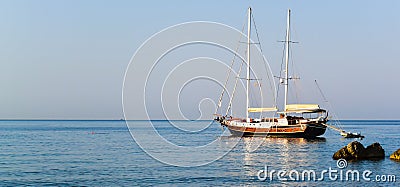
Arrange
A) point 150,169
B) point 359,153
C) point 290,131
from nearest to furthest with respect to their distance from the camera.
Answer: point 150,169, point 359,153, point 290,131

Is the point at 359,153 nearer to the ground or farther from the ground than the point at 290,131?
nearer to the ground

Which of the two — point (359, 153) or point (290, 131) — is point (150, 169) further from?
point (290, 131)

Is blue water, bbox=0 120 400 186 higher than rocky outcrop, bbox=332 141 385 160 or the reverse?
the reverse

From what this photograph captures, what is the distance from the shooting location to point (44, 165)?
191 feet

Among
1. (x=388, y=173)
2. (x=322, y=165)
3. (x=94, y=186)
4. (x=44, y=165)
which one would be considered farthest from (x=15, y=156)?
(x=388, y=173)

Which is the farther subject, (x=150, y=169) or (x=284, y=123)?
(x=284, y=123)

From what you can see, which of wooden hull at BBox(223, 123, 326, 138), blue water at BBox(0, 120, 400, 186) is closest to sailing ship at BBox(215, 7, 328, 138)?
wooden hull at BBox(223, 123, 326, 138)

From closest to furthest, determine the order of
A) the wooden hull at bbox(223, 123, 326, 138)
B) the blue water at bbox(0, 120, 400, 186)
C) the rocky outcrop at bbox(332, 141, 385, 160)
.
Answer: the blue water at bbox(0, 120, 400, 186) < the rocky outcrop at bbox(332, 141, 385, 160) < the wooden hull at bbox(223, 123, 326, 138)

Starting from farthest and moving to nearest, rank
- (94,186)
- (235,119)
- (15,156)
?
(235,119) < (15,156) < (94,186)

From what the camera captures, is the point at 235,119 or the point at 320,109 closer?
the point at 320,109

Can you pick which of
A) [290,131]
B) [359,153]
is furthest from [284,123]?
[359,153]

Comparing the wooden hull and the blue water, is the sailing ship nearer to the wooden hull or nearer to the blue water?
the wooden hull

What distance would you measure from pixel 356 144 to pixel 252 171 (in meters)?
15.6

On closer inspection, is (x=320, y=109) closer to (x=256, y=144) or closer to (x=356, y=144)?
(x=256, y=144)
